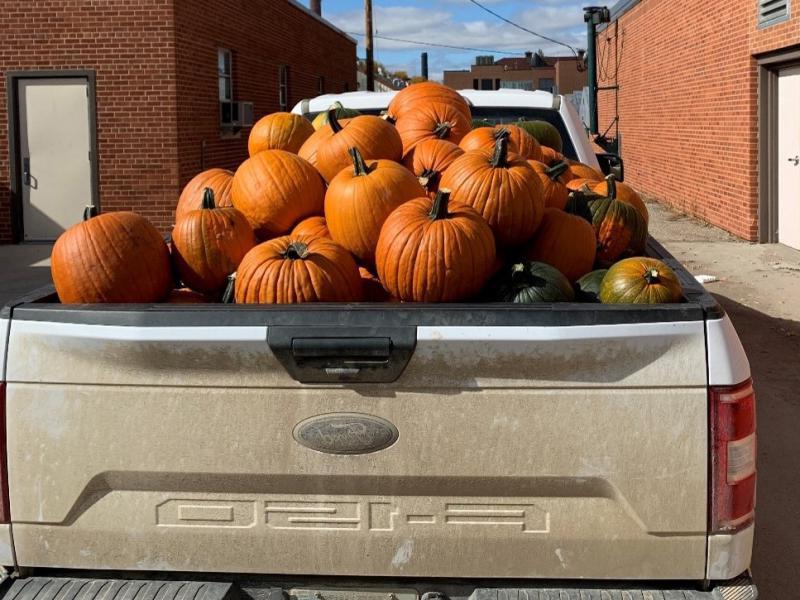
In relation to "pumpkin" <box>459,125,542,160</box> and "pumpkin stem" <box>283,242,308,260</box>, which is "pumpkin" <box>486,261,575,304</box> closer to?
"pumpkin stem" <box>283,242,308,260</box>

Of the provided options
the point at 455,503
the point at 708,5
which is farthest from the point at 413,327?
the point at 708,5

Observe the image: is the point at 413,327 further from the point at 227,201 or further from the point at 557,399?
the point at 227,201

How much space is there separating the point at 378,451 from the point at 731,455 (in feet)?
3.05

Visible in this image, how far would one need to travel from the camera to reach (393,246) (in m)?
3.24

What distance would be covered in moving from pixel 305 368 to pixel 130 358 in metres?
0.48

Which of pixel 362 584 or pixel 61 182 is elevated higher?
pixel 61 182

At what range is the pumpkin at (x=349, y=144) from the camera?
158 inches

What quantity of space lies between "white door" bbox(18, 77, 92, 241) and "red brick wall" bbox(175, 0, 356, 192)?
62.7 inches

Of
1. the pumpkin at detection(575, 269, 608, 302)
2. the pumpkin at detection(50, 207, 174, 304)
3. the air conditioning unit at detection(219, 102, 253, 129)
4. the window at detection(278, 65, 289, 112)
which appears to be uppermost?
the window at detection(278, 65, 289, 112)

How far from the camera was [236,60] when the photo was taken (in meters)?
19.3

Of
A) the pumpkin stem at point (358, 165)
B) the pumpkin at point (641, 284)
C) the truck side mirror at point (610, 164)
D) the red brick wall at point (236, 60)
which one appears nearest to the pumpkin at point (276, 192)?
the pumpkin stem at point (358, 165)

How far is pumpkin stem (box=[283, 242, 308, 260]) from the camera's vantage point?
3.14 m

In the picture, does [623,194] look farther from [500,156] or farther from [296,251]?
[296,251]

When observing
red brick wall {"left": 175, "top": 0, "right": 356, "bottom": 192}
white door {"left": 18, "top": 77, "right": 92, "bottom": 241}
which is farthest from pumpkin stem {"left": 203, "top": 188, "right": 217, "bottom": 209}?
white door {"left": 18, "top": 77, "right": 92, "bottom": 241}
